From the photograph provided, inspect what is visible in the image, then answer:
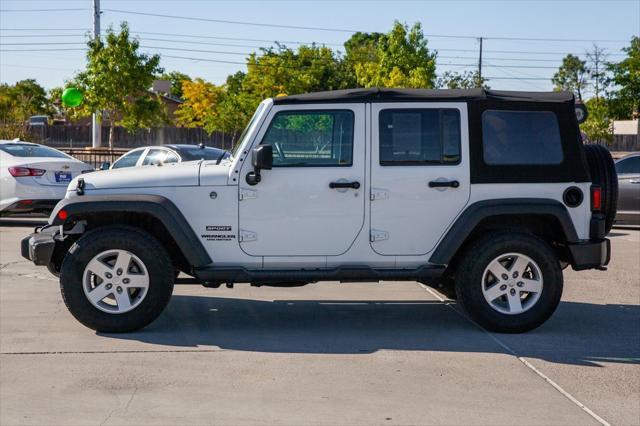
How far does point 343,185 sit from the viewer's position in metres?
7.78

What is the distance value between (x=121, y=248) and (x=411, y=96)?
8.93ft

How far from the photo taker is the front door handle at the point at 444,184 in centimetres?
780

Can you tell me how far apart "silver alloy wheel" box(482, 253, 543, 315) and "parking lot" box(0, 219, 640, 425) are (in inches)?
10.6

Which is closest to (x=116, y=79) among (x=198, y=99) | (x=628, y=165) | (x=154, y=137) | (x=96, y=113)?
(x=96, y=113)

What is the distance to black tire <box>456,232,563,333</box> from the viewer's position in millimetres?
7840

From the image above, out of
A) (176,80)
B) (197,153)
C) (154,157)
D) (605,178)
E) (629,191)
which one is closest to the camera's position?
(605,178)

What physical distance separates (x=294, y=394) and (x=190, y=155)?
10965mm

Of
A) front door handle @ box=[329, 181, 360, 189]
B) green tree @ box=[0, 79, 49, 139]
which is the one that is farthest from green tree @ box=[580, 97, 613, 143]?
front door handle @ box=[329, 181, 360, 189]

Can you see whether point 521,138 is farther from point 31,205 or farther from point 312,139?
point 31,205

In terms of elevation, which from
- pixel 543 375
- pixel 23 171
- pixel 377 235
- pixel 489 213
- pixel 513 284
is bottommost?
pixel 543 375

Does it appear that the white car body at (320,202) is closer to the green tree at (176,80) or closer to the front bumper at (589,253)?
the front bumper at (589,253)

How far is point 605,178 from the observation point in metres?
8.15

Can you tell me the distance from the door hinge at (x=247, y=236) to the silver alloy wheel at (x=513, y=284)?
6.40ft

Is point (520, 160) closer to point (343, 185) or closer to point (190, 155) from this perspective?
point (343, 185)
